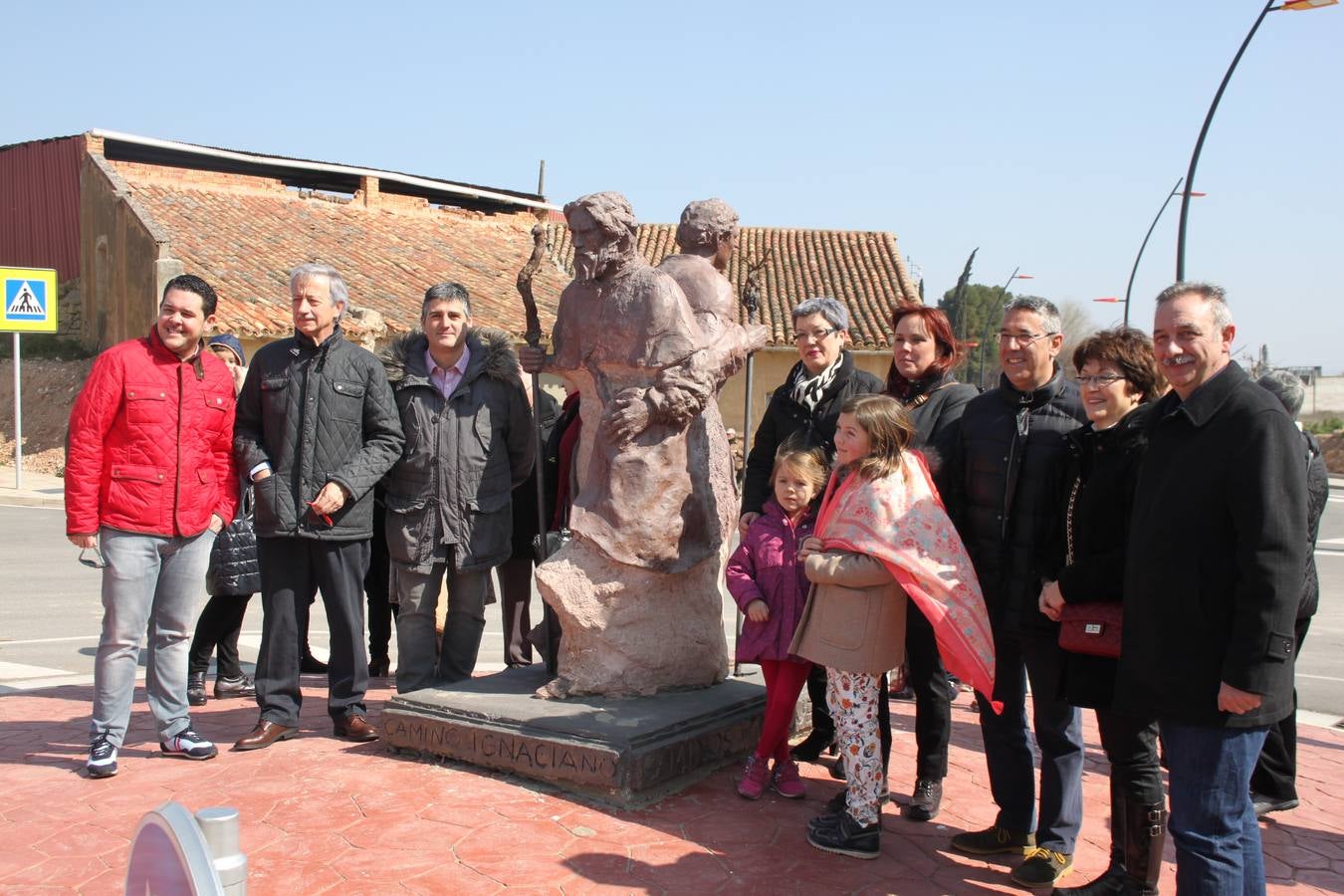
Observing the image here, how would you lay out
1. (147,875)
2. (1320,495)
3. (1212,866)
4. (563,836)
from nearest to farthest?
(147,875) < (1212,866) < (563,836) < (1320,495)

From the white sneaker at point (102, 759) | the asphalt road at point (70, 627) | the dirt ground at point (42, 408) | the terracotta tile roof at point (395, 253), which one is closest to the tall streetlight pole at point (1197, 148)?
the asphalt road at point (70, 627)

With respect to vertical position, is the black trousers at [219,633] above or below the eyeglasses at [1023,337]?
below

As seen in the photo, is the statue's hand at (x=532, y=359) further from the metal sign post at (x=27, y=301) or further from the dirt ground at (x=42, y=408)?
the dirt ground at (x=42, y=408)

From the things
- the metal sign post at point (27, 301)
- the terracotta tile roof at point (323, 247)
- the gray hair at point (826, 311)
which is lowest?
the gray hair at point (826, 311)

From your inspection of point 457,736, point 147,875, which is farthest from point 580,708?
point 147,875

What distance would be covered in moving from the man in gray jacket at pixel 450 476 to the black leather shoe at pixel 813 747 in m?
1.57

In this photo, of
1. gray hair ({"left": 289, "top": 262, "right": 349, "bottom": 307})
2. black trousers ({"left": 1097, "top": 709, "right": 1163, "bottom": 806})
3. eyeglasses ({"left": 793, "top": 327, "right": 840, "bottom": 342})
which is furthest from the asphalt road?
black trousers ({"left": 1097, "top": 709, "right": 1163, "bottom": 806})

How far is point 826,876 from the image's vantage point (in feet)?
12.7

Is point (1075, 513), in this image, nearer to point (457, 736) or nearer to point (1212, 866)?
point (1212, 866)

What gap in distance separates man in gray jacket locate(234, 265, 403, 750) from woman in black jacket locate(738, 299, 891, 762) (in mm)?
1590

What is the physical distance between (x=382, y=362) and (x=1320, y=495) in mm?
3973

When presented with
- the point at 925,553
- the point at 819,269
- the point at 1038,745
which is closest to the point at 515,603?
the point at 925,553

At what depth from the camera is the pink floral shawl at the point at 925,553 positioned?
12.8ft

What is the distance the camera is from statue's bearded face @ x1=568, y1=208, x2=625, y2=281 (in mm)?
4887
